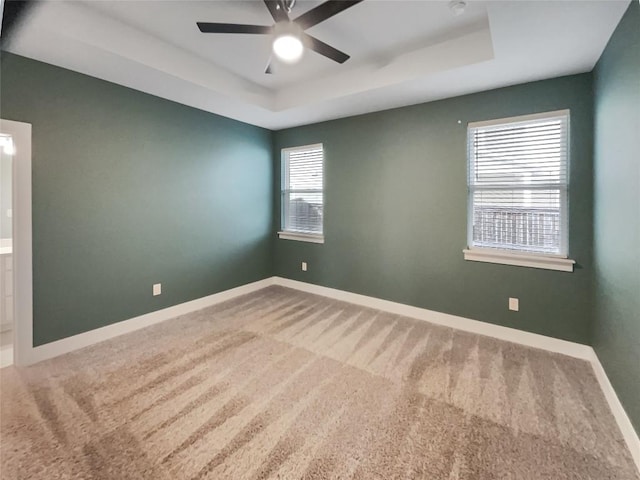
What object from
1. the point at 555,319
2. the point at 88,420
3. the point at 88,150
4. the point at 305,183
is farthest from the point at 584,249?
the point at 88,150

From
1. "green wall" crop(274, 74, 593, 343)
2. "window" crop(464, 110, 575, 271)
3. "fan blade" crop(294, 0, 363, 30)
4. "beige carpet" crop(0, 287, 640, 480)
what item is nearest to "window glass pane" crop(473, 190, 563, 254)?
"window" crop(464, 110, 575, 271)

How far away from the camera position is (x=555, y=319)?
2729 mm

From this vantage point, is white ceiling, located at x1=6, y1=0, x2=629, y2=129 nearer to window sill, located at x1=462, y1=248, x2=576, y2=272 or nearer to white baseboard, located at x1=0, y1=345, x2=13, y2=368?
window sill, located at x1=462, y1=248, x2=576, y2=272

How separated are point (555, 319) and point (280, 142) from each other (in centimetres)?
408

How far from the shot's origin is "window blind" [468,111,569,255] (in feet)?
8.85

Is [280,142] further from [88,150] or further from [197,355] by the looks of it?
[197,355]

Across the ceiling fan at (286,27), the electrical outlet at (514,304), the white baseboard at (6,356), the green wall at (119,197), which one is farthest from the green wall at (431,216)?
the white baseboard at (6,356)

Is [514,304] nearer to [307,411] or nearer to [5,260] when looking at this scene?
[307,411]

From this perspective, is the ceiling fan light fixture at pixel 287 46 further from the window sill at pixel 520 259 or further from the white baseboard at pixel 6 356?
the white baseboard at pixel 6 356

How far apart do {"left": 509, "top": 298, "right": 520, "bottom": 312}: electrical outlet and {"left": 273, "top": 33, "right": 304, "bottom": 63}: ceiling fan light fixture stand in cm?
288

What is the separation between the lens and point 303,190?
4512 millimetres

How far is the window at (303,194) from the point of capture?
435cm

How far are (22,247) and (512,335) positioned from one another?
4.40 m

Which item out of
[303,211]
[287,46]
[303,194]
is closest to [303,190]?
[303,194]
